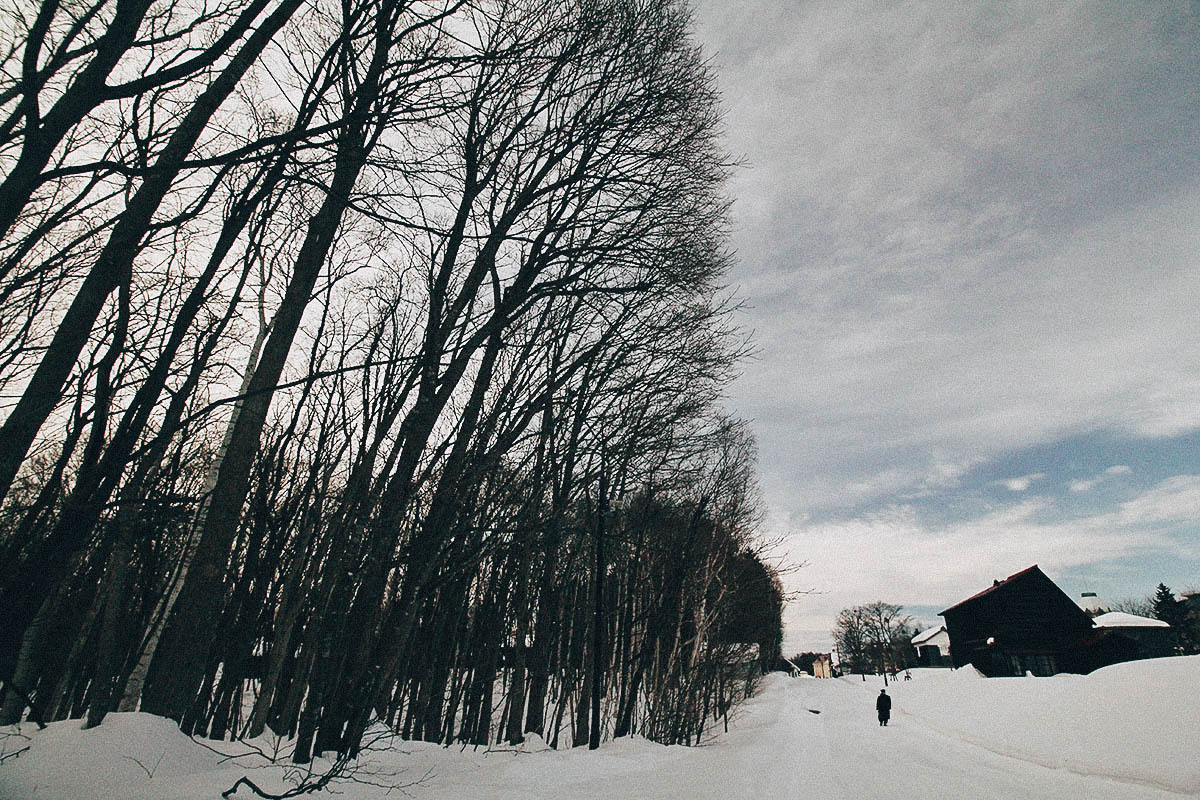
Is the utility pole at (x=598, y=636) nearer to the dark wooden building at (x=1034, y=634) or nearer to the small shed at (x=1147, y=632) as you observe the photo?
Answer: the dark wooden building at (x=1034, y=634)

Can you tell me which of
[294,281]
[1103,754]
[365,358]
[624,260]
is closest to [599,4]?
[624,260]

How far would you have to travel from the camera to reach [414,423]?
6.98m

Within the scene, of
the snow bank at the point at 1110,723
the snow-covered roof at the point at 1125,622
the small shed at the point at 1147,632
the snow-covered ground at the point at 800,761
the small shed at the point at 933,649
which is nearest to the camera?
the snow-covered ground at the point at 800,761

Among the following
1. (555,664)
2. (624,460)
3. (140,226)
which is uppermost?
(624,460)

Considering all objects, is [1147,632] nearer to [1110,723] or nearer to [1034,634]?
[1034,634]

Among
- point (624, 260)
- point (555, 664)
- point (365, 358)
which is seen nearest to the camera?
point (624, 260)

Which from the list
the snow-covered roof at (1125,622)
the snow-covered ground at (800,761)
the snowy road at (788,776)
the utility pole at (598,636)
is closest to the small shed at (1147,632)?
the snow-covered roof at (1125,622)

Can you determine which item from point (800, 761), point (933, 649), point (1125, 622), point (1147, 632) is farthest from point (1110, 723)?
point (933, 649)

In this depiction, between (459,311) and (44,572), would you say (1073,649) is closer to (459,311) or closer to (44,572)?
(459,311)

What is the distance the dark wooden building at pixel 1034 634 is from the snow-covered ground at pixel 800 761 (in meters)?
18.3

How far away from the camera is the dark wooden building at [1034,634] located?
32.6 m

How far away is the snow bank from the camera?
10.6 meters

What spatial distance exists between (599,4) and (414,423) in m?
5.83

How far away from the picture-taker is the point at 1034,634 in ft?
115
